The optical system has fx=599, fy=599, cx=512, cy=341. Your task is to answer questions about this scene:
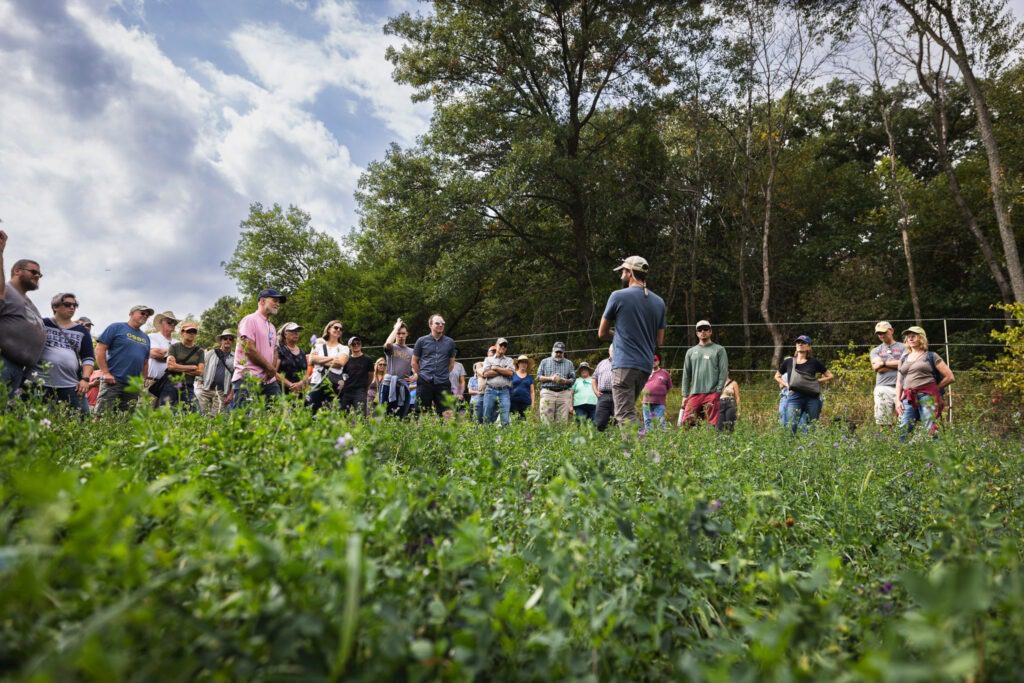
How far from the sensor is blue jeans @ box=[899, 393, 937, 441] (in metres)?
5.25

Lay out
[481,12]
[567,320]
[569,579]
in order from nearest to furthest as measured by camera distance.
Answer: [569,579]
[481,12]
[567,320]

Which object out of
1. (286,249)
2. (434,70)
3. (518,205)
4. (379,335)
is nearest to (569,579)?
(518,205)

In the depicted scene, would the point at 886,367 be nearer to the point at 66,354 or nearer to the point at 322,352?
the point at 322,352

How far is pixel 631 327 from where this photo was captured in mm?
5945

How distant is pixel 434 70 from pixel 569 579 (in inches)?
898

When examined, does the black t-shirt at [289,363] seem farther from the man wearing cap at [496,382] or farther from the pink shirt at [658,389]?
the pink shirt at [658,389]

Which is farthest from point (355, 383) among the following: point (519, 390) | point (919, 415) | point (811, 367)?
point (919, 415)

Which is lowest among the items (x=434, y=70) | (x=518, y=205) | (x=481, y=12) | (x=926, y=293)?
(x=926, y=293)

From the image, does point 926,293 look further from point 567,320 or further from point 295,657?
point 295,657

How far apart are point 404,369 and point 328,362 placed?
143 centimetres

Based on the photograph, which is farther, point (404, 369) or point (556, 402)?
point (556, 402)

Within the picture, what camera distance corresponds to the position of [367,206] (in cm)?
2436

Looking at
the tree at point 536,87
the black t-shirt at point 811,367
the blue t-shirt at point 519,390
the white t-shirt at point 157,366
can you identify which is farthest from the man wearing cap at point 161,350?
the tree at point 536,87

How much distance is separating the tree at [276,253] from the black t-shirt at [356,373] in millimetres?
39832
